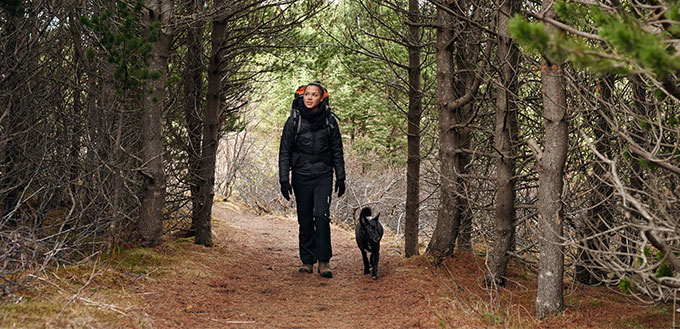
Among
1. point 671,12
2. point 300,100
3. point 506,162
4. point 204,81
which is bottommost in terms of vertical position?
point 506,162

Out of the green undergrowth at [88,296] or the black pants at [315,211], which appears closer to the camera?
the green undergrowth at [88,296]

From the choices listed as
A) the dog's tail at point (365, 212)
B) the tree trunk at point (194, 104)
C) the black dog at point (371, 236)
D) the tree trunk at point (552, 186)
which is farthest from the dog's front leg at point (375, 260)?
the tree trunk at point (194, 104)

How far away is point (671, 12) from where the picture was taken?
2424mm

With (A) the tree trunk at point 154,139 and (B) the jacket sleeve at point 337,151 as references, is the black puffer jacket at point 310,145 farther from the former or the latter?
(A) the tree trunk at point 154,139

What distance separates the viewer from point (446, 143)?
22.9 feet

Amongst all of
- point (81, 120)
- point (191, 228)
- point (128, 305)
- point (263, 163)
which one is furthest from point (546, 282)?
point (263, 163)

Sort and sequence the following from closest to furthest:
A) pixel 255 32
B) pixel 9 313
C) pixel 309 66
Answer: pixel 9 313 → pixel 255 32 → pixel 309 66

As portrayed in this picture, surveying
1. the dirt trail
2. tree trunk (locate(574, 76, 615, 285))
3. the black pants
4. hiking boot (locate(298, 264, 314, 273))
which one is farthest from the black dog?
tree trunk (locate(574, 76, 615, 285))

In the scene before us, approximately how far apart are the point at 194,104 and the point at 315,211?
9.78 feet

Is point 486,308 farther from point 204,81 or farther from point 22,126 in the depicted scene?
point 204,81

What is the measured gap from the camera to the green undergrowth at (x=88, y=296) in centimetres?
370

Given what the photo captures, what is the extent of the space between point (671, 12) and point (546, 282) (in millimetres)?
2842

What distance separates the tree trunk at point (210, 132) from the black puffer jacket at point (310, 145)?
1.53 meters

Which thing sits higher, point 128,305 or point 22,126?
point 22,126
